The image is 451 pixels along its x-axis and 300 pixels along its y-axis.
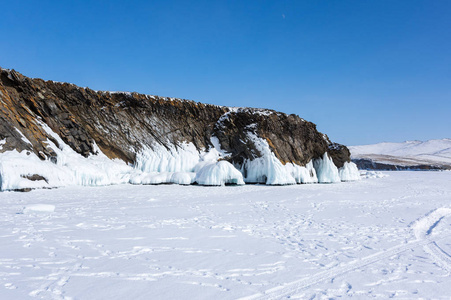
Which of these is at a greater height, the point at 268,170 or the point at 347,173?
the point at 268,170

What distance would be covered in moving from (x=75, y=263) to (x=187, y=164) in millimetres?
21461

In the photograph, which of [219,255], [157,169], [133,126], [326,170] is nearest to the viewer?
[219,255]

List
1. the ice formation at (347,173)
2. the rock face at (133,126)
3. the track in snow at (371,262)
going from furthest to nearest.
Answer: the ice formation at (347,173) < the rock face at (133,126) < the track in snow at (371,262)

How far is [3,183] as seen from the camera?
15445mm

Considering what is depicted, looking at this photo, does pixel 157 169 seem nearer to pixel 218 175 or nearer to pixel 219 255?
pixel 218 175

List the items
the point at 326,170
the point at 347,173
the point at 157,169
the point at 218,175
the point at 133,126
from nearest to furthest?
the point at 218,175 → the point at 157,169 → the point at 133,126 → the point at 326,170 → the point at 347,173

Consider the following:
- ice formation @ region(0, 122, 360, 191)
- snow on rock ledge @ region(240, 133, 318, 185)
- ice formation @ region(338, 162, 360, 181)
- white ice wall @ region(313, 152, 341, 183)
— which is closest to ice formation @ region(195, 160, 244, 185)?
ice formation @ region(0, 122, 360, 191)

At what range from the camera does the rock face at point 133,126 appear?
776 inches

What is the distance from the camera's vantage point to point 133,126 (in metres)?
26.5

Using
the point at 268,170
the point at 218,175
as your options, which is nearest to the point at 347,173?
the point at 268,170

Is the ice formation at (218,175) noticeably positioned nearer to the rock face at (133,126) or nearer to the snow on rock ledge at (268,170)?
the snow on rock ledge at (268,170)

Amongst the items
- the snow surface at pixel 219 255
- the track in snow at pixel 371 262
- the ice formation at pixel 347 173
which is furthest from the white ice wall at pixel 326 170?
the track in snow at pixel 371 262

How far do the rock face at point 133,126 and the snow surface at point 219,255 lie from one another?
1125 centimetres

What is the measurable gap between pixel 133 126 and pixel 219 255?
22689mm
